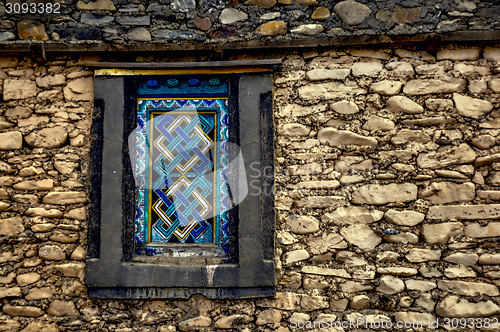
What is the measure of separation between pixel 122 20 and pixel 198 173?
4.43 feet

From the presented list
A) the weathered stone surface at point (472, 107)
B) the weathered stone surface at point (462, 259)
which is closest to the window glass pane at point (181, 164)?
the weathered stone surface at point (462, 259)

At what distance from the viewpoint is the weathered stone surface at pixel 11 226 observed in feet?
6.90

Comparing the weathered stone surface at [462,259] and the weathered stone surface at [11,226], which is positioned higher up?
the weathered stone surface at [11,226]

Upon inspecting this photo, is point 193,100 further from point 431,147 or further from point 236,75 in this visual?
point 431,147

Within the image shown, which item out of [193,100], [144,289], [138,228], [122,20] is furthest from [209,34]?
[144,289]

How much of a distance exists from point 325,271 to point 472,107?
1.62 m

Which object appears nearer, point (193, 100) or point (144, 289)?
point (144, 289)

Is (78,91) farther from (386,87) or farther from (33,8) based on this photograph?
(386,87)

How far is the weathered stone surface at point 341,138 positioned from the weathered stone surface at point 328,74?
1.31 feet

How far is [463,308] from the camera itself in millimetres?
1952

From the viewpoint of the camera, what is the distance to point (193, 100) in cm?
224

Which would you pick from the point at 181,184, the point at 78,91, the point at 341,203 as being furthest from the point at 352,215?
the point at 78,91

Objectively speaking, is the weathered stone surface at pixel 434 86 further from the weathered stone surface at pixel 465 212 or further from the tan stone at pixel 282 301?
the tan stone at pixel 282 301

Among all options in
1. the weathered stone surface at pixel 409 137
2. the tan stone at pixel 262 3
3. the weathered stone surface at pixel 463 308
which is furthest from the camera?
the tan stone at pixel 262 3
